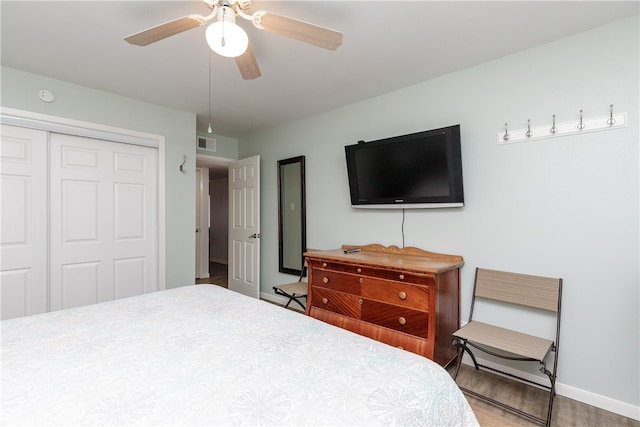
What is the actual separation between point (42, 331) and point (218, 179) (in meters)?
6.74

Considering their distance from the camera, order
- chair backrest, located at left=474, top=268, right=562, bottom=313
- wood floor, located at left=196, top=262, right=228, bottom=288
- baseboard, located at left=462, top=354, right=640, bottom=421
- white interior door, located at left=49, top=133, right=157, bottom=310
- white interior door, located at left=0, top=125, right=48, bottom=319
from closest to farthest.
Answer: baseboard, located at left=462, top=354, right=640, bottom=421 → chair backrest, located at left=474, top=268, right=562, bottom=313 → white interior door, located at left=0, top=125, right=48, bottom=319 → white interior door, located at left=49, top=133, right=157, bottom=310 → wood floor, located at left=196, top=262, right=228, bottom=288

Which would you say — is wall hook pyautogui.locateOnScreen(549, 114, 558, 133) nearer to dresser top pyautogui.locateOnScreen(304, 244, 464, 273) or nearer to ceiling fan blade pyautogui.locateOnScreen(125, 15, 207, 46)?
dresser top pyautogui.locateOnScreen(304, 244, 464, 273)

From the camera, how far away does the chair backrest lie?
7.03 ft

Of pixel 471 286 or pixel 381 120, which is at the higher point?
pixel 381 120

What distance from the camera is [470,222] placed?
258cm

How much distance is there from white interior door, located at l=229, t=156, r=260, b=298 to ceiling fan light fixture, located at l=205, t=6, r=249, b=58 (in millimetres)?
2579

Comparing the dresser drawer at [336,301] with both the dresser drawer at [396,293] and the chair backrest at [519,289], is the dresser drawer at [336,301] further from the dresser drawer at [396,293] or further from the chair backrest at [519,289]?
the chair backrest at [519,289]

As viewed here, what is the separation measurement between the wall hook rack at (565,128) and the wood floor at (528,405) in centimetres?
180

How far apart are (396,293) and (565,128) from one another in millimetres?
1637

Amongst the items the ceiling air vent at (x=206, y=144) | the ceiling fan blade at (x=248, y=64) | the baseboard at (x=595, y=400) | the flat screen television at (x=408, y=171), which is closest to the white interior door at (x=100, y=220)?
the ceiling air vent at (x=206, y=144)

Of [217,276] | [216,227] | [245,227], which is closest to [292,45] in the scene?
[245,227]

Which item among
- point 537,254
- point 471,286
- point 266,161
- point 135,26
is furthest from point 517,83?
point 266,161

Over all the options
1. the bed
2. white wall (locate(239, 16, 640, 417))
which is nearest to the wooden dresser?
white wall (locate(239, 16, 640, 417))

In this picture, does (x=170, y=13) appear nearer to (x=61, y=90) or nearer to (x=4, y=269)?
(x=61, y=90)
